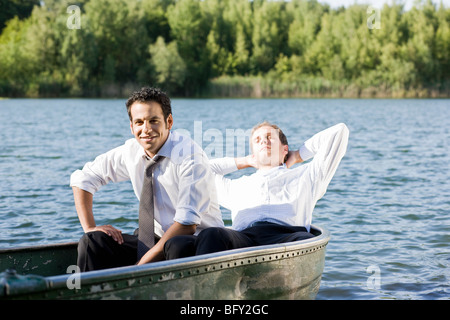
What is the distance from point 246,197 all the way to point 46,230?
432 cm

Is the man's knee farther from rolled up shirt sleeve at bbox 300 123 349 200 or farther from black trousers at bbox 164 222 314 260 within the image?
rolled up shirt sleeve at bbox 300 123 349 200

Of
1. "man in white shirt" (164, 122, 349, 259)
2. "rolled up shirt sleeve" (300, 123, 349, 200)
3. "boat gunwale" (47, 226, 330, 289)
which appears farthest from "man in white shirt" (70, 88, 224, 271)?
"rolled up shirt sleeve" (300, 123, 349, 200)

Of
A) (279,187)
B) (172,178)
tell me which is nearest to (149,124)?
(172,178)

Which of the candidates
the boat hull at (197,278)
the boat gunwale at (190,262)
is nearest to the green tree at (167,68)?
→ the boat hull at (197,278)

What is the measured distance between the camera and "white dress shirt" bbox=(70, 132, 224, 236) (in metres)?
4.08

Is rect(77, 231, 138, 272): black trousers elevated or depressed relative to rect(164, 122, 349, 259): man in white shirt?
depressed

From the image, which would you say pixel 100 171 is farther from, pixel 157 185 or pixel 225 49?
pixel 225 49

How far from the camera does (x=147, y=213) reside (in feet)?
13.9

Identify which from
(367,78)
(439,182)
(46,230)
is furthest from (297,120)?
(367,78)

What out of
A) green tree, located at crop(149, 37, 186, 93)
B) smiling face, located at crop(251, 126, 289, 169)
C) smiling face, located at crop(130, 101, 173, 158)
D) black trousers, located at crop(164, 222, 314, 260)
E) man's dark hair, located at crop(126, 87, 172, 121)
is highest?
green tree, located at crop(149, 37, 186, 93)

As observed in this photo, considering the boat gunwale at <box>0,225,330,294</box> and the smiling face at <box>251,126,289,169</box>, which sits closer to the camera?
the boat gunwale at <box>0,225,330,294</box>

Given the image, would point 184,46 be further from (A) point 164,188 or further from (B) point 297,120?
(A) point 164,188

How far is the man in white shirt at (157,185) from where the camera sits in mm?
4074

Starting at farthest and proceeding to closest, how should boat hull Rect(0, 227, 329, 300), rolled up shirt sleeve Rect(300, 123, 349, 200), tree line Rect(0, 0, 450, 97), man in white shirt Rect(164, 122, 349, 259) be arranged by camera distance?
tree line Rect(0, 0, 450, 97) < rolled up shirt sleeve Rect(300, 123, 349, 200) < man in white shirt Rect(164, 122, 349, 259) < boat hull Rect(0, 227, 329, 300)
